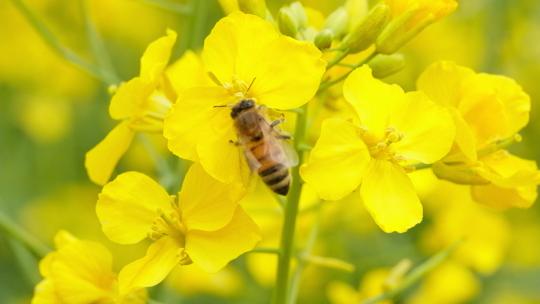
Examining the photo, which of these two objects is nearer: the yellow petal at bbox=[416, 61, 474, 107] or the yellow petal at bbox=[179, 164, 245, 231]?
the yellow petal at bbox=[179, 164, 245, 231]

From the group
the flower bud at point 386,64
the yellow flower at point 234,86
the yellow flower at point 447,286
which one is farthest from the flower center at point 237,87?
the yellow flower at point 447,286

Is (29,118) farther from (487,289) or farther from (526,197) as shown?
(526,197)

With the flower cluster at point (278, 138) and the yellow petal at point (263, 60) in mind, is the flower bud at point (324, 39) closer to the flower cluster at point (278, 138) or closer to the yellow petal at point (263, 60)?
the flower cluster at point (278, 138)

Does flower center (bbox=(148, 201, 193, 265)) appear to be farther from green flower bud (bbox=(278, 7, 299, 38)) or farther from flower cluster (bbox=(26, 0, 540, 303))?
green flower bud (bbox=(278, 7, 299, 38))

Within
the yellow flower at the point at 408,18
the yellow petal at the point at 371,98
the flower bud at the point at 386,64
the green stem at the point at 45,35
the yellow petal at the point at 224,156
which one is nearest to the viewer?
the yellow petal at the point at 224,156

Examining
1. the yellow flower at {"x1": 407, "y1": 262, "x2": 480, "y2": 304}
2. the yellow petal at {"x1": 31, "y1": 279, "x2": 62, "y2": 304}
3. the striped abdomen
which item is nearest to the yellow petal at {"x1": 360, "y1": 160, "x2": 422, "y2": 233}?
the striped abdomen

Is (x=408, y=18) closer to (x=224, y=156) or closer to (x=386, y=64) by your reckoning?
(x=386, y=64)
